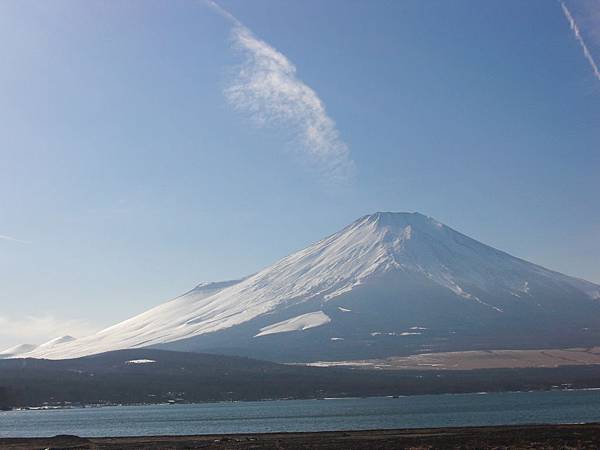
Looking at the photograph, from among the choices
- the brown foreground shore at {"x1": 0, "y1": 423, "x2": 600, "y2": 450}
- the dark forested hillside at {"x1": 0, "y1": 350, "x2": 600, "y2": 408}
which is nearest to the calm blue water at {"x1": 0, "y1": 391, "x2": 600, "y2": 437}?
the brown foreground shore at {"x1": 0, "y1": 423, "x2": 600, "y2": 450}

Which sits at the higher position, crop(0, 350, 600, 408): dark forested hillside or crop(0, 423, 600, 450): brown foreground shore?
crop(0, 350, 600, 408): dark forested hillside

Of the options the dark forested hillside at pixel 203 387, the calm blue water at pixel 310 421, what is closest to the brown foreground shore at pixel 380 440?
the calm blue water at pixel 310 421

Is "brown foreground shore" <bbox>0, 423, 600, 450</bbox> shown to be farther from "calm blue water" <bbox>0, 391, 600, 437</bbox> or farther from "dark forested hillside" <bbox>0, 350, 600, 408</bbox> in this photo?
"dark forested hillside" <bbox>0, 350, 600, 408</bbox>

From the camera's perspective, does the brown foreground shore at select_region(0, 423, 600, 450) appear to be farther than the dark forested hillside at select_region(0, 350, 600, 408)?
No

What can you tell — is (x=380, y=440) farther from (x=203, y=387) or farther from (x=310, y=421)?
(x=203, y=387)

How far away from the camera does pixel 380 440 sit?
65125 millimetres

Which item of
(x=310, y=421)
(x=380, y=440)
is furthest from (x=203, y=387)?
(x=380, y=440)

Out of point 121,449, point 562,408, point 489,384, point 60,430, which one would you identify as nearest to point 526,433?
point 121,449

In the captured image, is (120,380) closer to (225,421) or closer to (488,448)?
(225,421)

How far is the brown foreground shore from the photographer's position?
5834 centimetres

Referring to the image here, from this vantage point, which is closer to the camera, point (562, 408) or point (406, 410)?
point (562, 408)

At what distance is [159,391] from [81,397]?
19.0 metres

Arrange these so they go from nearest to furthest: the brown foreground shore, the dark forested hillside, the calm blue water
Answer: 1. the brown foreground shore
2. the calm blue water
3. the dark forested hillside

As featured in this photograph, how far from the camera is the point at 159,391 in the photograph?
186m
